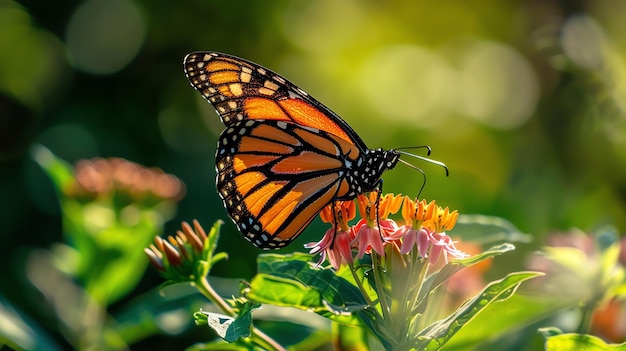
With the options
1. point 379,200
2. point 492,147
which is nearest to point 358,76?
point 492,147

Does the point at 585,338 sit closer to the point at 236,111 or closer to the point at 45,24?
the point at 236,111

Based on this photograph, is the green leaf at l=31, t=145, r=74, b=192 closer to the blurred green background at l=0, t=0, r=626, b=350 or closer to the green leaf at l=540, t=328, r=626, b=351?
the blurred green background at l=0, t=0, r=626, b=350

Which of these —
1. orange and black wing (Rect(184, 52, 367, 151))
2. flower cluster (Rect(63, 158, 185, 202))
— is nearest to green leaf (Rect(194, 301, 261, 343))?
orange and black wing (Rect(184, 52, 367, 151))

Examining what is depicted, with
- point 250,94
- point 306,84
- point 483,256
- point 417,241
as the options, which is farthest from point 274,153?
point 306,84

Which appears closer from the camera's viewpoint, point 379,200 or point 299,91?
point 379,200

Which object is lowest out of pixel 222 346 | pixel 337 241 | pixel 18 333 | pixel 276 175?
pixel 18 333

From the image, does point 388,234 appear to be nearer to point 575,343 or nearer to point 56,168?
point 575,343
